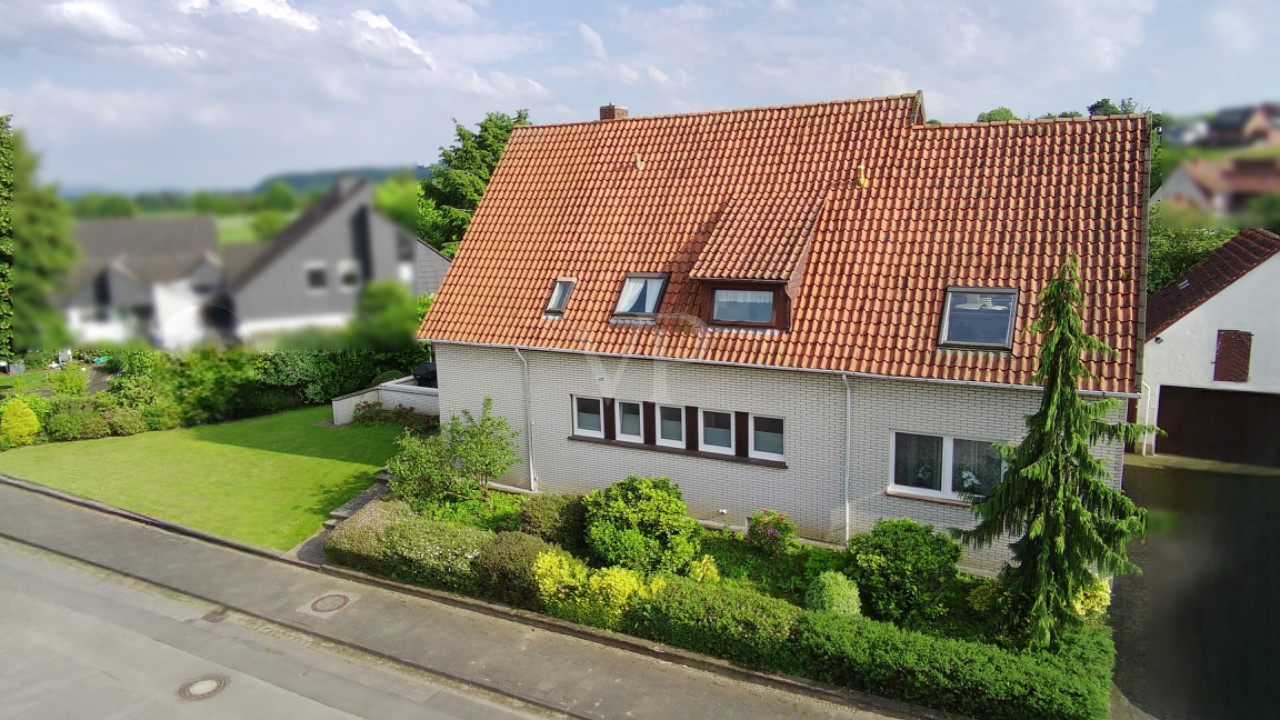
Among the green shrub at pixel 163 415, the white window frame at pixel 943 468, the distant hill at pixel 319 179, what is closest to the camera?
the distant hill at pixel 319 179

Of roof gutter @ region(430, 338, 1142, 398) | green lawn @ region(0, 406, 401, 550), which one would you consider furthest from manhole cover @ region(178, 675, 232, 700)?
roof gutter @ region(430, 338, 1142, 398)

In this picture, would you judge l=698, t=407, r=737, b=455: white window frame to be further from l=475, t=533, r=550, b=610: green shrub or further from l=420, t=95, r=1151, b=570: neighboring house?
l=475, t=533, r=550, b=610: green shrub

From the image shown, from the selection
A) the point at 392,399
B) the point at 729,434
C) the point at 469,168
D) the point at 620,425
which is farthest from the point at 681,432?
the point at 469,168

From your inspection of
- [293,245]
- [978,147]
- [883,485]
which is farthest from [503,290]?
[293,245]

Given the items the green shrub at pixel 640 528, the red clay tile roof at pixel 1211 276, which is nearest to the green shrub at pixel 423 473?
the green shrub at pixel 640 528

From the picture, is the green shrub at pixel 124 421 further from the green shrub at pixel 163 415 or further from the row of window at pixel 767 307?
the row of window at pixel 767 307

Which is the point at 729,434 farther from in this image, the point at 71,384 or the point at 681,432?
the point at 71,384
